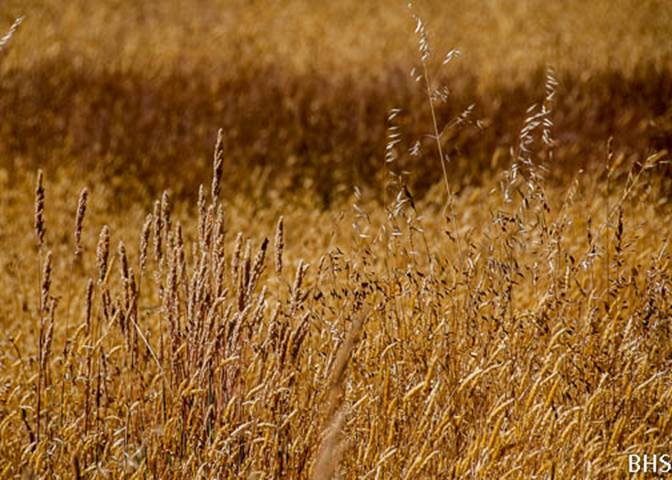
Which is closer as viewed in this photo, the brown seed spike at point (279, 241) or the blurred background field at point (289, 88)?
the brown seed spike at point (279, 241)

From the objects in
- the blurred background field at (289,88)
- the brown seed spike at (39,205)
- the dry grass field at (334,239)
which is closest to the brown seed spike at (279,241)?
the dry grass field at (334,239)

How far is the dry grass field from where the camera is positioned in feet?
7.41

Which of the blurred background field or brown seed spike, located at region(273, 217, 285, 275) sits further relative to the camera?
the blurred background field

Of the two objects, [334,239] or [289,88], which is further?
[289,88]

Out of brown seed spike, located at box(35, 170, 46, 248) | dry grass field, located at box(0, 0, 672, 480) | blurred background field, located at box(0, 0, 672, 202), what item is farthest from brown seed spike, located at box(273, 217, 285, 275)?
blurred background field, located at box(0, 0, 672, 202)

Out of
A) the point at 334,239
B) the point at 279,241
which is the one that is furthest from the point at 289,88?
the point at 279,241

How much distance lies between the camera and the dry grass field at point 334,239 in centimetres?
226

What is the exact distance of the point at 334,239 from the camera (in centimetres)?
388

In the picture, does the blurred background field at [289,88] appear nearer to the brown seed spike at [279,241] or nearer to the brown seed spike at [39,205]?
the brown seed spike at [279,241]

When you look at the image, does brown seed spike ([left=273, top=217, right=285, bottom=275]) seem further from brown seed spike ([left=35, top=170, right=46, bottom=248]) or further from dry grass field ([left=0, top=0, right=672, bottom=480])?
brown seed spike ([left=35, top=170, right=46, bottom=248])

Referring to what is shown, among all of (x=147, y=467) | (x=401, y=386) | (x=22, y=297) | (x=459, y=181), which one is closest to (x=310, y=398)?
(x=401, y=386)

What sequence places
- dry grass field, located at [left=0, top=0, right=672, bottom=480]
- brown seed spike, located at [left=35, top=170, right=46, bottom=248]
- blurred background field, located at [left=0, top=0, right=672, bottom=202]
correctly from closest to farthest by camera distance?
brown seed spike, located at [left=35, top=170, right=46, bottom=248] → dry grass field, located at [left=0, top=0, right=672, bottom=480] → blurred background field, located at [left=0, top=0, right=672, bottom=202]

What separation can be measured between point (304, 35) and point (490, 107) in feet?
6.21

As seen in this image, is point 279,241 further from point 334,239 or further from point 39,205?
point 334,239
